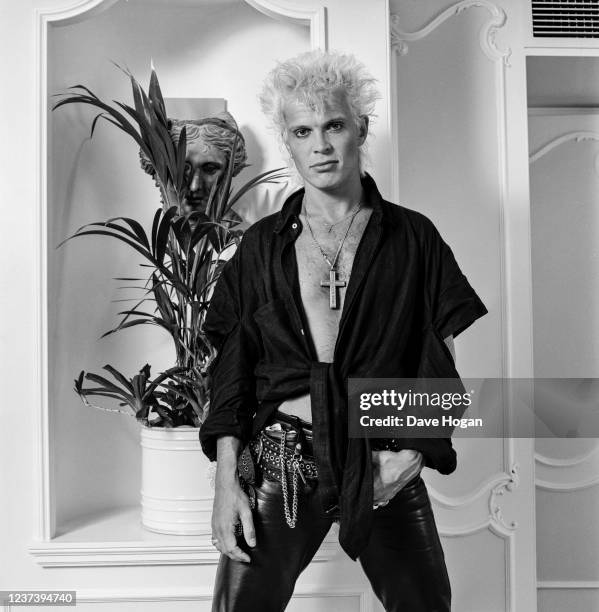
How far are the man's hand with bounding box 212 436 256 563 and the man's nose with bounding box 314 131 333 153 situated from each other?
0.70 meters

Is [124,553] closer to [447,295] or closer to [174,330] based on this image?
[174,330]

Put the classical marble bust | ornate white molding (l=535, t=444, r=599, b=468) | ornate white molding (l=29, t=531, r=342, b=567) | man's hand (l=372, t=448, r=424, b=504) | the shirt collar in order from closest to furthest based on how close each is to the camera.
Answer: man's hand (l=372, t=448, r=424, b=504)
the shirt collar
ornate white molding (l=29, t=531, r=342, b=567)
the classical marble bust
ornate white molding (l=535, t=444, r=599, b=468)

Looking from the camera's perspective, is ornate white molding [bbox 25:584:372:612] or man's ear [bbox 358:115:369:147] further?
ornate white molding [bbox 25:584:372:612]

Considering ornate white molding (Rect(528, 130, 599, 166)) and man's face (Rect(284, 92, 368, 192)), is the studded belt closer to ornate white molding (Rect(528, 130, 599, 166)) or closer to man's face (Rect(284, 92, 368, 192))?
man's face (Rect(284, 92, 368, 192))

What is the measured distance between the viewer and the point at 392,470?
163 centimetres

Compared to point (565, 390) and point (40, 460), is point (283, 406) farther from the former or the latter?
point (565, 390)

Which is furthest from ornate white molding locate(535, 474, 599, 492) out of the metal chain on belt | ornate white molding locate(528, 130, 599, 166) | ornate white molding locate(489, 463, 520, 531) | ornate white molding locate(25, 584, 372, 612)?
the metal chain on belt

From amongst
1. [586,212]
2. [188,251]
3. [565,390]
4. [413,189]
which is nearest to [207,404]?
[188,251]

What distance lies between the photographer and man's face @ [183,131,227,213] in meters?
2.54

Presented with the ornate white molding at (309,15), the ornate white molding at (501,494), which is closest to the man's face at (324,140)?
the ornate white molding at (309,15)

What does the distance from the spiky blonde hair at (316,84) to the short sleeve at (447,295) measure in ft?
1.22

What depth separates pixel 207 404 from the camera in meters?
2.27

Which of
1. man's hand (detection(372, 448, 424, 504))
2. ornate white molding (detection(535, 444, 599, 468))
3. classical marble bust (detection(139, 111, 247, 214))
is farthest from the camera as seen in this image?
ornate white molding (detection(535, 444, 599, 468))

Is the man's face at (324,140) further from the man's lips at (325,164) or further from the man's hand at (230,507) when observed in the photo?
the man's hand at (230,507)
